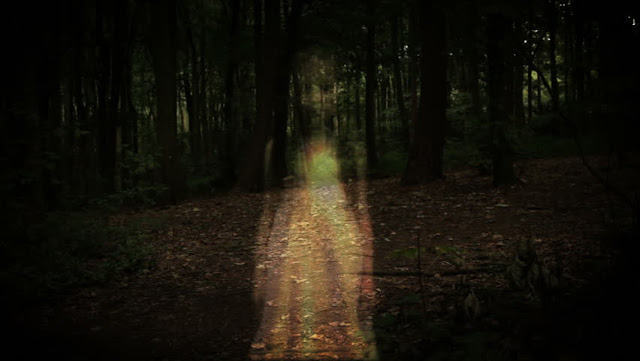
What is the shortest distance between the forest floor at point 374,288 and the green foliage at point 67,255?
296 millimetres

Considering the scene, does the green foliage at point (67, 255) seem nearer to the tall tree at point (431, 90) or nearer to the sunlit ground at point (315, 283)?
the sunlit ground at point (315, 283)

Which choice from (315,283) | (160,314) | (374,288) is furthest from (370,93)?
(160,314)

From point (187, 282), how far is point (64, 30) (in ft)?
16.5

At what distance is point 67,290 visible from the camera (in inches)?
239

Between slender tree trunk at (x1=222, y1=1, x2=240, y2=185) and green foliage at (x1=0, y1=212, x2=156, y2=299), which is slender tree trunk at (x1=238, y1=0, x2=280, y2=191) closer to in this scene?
slender tree trunk at (x1=222, y1=1, x2=240, y2=185)

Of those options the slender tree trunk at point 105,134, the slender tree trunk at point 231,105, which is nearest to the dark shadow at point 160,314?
the slender tree trunk at point 105,134

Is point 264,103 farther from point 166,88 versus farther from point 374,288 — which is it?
point 374,288

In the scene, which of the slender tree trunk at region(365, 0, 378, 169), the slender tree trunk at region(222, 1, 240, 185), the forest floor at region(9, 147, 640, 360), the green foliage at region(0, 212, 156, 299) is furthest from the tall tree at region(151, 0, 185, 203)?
the slender tree trunk at region(365, 0, 378, 169)

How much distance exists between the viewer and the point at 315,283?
244 inches

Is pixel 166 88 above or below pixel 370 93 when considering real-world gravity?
below

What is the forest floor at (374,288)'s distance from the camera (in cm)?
300

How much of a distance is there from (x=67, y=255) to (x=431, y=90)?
934 cm

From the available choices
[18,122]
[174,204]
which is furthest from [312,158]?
[18,122]

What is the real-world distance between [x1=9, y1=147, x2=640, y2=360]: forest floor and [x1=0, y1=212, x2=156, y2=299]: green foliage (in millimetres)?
296
